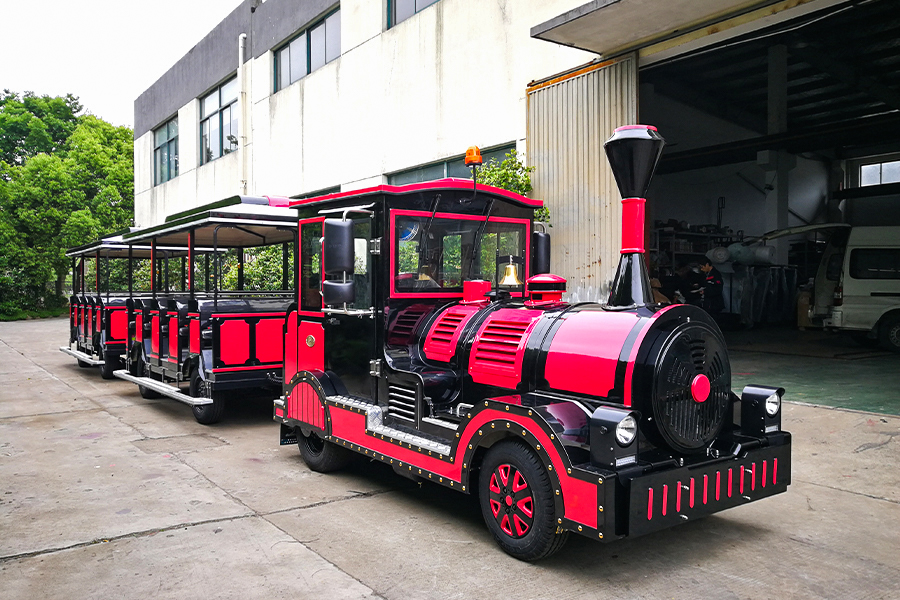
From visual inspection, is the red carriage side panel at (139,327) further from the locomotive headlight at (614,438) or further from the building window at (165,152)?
the building window at (165,152)

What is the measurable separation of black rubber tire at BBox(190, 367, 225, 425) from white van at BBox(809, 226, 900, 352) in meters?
10.6

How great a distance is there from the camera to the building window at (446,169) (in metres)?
10.7

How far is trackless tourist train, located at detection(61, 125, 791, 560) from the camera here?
11.4ft

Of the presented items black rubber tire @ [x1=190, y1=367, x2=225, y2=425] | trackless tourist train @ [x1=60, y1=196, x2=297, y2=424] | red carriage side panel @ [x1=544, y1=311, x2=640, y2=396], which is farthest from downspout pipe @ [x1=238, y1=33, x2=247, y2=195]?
red carriage side panel @ [x1=544, y1=311, x2=640, y2=396]

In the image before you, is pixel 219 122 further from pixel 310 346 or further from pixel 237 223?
pixel 310 346

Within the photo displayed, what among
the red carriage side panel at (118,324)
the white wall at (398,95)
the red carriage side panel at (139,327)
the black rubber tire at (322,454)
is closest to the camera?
the black rubber tire at (322,454)

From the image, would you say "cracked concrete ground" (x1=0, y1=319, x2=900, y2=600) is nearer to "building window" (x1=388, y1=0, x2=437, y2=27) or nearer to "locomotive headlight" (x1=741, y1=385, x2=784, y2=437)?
"locomotive headlight" (x1=741, y1=385, x2=784, y2=437)

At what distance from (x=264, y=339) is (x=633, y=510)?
5.58 metres

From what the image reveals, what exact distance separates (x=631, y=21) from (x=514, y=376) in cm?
519

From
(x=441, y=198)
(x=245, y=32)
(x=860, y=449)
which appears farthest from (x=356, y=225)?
(x=245, y=32)

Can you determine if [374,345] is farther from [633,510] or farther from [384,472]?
[633,510]

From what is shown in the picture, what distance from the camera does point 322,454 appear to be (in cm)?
557

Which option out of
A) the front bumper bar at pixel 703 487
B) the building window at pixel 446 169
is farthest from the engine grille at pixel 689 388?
the building window at pixel 446 169

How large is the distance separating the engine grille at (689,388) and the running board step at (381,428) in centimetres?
Result: 130
